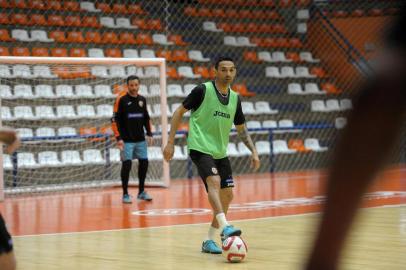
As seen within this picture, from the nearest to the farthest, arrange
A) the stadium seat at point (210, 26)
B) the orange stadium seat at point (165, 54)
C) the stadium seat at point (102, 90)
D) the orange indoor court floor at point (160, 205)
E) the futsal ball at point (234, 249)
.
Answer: the futsal ball at point (234, 249) < the orange indoor court floor at point (160, 205) < the stadium seat at point (102, 90) < the orange stadium seat at point (165, 54) < the stadium seat at point (210, 26)

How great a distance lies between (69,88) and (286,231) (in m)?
9.71

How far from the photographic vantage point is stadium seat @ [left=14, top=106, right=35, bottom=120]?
16359 millimetres

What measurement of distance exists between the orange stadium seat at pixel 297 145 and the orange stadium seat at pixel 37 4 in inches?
280

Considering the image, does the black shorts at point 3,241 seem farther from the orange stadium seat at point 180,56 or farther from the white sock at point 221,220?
the orange stadium seat at point 180,56

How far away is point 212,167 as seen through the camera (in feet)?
23.9

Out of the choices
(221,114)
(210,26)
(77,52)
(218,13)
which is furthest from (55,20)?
(221,114)

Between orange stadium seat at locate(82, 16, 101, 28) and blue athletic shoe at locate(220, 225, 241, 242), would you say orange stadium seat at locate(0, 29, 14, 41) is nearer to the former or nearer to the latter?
orange stadium seat at locate(82, 16, 101, 28)

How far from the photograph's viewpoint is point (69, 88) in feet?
57.5

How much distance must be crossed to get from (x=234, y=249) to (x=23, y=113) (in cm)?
1075

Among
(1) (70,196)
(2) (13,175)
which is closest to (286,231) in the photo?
(1) (70,196)

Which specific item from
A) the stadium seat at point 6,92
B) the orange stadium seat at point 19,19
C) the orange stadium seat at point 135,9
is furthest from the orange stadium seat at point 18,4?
the orange stadium seat at point 135,9

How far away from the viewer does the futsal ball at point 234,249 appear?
6.57 m

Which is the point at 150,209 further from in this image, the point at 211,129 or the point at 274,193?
the point at 211,129

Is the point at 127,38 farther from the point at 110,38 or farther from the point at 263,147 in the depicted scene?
the point at 263,147
